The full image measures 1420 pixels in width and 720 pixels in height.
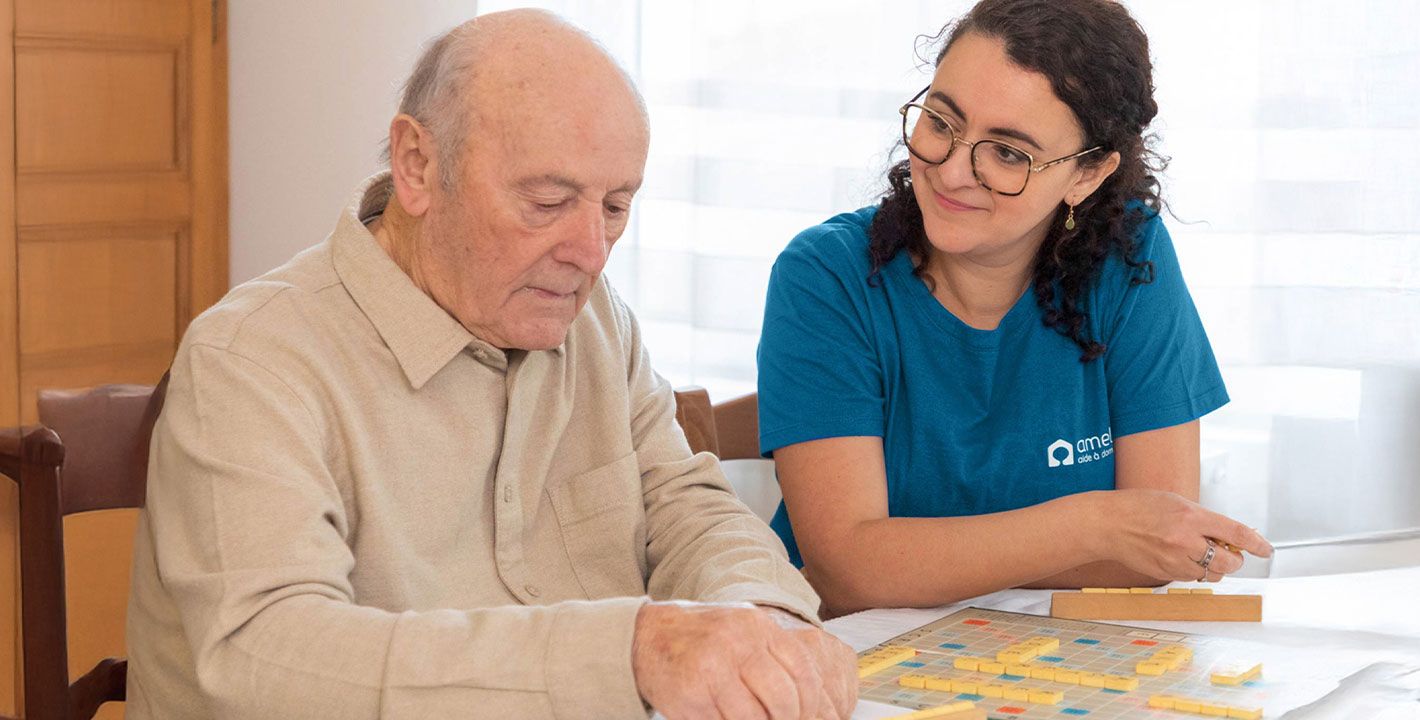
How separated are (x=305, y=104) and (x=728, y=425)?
187cm

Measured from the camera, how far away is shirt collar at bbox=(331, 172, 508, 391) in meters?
1.33

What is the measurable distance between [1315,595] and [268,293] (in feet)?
3.78

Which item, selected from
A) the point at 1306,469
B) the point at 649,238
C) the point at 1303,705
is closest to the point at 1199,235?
the point at 1306,469

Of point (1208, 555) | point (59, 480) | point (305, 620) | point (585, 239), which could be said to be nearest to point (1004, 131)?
point (1208, 555)

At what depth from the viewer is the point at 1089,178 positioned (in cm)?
188

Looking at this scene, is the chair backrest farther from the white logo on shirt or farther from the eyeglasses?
the eyeglasses

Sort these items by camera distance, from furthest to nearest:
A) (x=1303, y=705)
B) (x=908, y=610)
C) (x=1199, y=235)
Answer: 1. (x=1199, y=235)
2. (x=908, y=610)
3. (x=1303, y=705)

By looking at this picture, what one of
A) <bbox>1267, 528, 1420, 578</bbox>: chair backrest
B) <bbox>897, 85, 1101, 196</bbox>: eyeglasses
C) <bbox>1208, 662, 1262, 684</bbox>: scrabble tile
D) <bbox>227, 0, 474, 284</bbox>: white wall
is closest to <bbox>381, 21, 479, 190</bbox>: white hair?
<bbox>897, 85, 1101, 196</bbox>: eyeglasses

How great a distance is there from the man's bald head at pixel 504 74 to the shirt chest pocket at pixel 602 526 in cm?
35

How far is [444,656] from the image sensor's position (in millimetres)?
1061

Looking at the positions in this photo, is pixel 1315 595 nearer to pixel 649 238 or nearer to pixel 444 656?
pixel 444 656

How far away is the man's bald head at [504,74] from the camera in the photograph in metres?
1.27

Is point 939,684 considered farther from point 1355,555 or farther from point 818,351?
point 1355,555

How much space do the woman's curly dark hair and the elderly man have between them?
1.81ft
